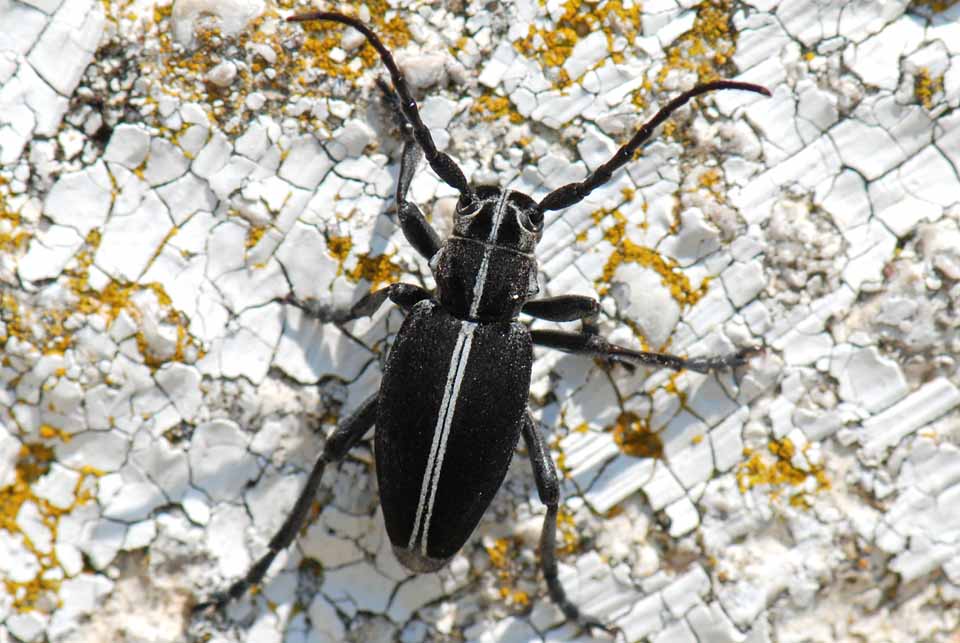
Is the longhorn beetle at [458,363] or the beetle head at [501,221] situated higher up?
the beetle head at [501,221]

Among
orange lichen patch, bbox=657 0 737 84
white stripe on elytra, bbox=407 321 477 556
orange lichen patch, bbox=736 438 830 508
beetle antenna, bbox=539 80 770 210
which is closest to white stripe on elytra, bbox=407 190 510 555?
white stripe on elytra, bbox=407 321 477 556

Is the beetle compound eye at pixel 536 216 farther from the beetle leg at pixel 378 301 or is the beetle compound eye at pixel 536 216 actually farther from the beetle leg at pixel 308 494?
the beetle leg at pixel 308 494

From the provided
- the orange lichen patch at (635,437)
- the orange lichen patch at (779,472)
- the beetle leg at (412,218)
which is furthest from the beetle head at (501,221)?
the orange lichen patch at (779,472)

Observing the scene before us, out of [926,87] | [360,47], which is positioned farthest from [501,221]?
[926,87]

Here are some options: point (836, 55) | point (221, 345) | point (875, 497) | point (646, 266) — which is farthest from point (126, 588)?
point (836, 55)

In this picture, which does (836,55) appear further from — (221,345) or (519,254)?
(221,345)

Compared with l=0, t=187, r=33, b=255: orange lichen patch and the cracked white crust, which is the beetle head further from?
l=0, t=187, r=33, b=255: orange lichen patch

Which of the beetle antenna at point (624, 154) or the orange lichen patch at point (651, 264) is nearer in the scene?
the beetle antenna at point (624, 154)

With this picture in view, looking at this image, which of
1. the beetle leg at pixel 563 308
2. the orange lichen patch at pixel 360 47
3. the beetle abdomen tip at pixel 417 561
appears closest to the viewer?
the beetle abdomen tip at pixel 417 561
